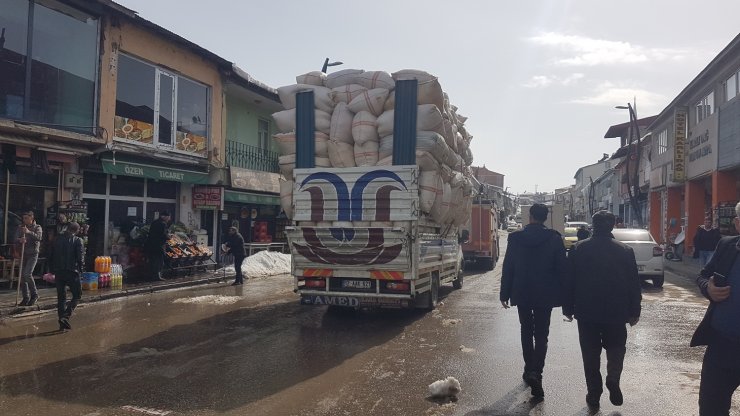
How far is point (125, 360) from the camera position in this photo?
6.47 m

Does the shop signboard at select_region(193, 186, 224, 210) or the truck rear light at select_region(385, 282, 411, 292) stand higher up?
the shop signboard at select_region(193, 186, 224, 210)

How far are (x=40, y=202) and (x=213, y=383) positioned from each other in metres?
9.01

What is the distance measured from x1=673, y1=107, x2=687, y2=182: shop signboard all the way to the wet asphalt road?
1634 centimetres

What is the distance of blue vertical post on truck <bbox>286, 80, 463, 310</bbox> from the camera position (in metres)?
8.51

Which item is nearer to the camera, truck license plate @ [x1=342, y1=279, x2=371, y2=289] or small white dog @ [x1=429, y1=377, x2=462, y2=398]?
small white dog @ [x1=429, y1=377, x2=462, y2=398]

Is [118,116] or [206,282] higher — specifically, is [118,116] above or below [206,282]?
above

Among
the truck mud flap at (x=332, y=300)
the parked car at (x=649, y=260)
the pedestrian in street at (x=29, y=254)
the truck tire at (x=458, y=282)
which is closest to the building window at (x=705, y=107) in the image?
the parked car at (x=649, y=260)

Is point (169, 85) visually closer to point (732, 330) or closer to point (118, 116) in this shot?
point (118, 116)

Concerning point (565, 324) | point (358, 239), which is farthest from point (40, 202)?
point (565, 324)

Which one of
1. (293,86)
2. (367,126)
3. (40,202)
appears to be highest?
(293,86)

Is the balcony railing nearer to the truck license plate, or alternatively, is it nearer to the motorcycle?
the truck license plate

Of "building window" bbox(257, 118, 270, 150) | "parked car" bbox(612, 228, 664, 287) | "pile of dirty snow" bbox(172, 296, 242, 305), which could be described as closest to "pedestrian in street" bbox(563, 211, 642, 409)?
"pile of dirty snow" bbox(172, 296, 242, 305)

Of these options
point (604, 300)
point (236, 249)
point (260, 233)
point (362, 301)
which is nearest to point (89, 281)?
point (236, 249)

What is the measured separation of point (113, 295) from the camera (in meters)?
11.6
